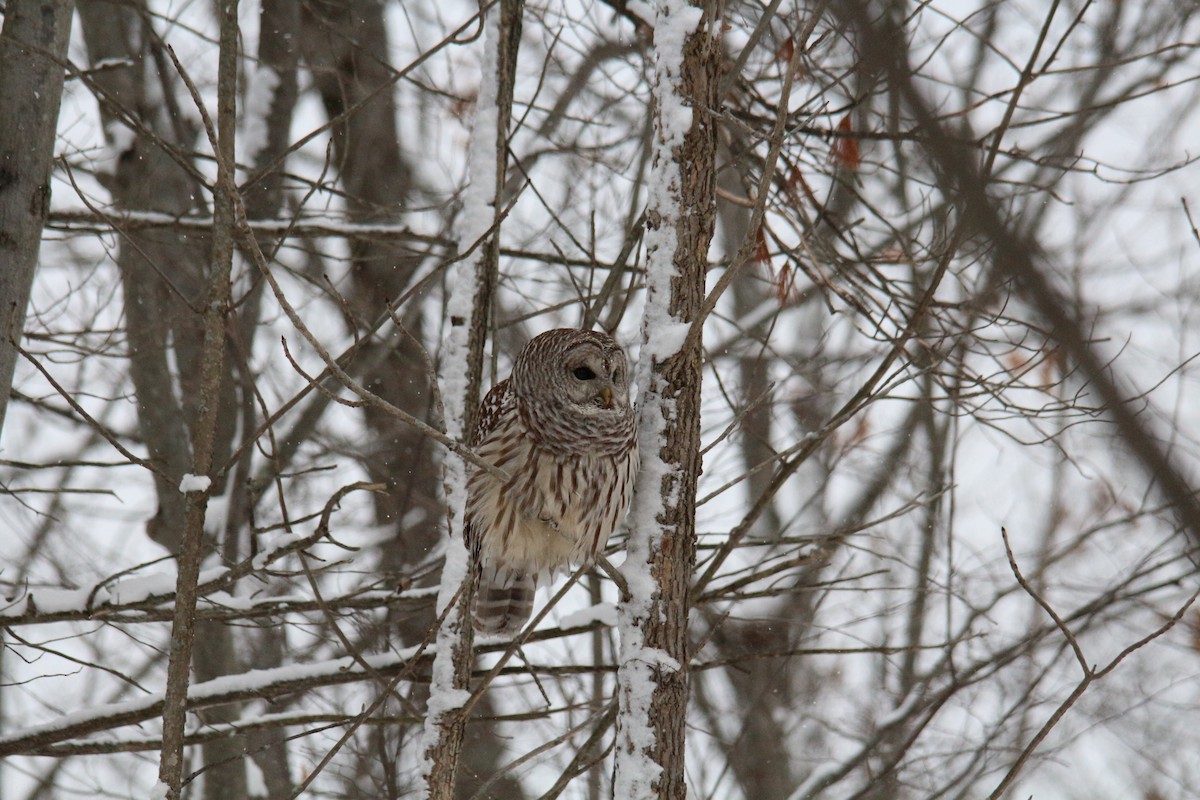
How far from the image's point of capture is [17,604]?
4.47 meters

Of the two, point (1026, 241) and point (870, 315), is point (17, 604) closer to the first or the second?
point (870, 315)

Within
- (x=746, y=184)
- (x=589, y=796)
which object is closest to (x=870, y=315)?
(x=746, y=184)

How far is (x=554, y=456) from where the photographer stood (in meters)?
4.58

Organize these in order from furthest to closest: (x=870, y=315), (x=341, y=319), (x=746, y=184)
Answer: (x=341, y=319) → (x=746, y=184) → (x=870, y=315)

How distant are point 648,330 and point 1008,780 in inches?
62.8

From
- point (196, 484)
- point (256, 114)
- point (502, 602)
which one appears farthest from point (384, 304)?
point (196, 484)

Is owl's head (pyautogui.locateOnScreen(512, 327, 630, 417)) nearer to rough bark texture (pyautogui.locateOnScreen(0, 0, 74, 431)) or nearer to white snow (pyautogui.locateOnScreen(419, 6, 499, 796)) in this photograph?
white snow (pyautogui.locateOnScreen(419, 6, 499, 796))

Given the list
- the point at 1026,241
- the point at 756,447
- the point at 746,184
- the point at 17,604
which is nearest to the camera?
the point at 1026,241

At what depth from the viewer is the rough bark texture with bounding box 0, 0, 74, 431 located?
417cm

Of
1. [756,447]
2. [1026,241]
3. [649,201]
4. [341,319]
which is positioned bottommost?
[1026,241]

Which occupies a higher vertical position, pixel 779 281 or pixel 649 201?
pixel 779 281

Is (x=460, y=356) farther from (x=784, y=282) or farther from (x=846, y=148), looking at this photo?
(x=846, y=148)

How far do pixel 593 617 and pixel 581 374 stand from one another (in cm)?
119

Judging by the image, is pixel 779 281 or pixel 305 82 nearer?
pixel 779 281
